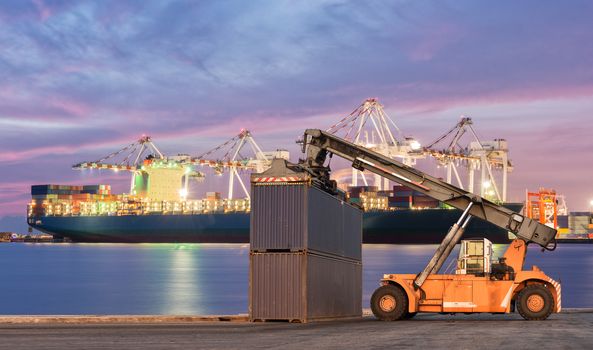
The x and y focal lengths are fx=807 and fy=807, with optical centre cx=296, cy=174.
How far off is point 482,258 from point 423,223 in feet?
431

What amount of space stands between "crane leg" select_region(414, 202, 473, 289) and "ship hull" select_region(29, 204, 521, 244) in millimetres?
124841

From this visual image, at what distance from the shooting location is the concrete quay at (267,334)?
18047mm

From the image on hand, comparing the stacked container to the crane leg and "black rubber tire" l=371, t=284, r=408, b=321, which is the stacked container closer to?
"black rubber tire" l=371, t=284, r=408, b=321

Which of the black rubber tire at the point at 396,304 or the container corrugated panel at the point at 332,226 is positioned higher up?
the container corrugated panel at the point at 332,226

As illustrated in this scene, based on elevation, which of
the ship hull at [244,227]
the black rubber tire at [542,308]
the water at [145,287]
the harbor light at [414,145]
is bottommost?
the water at [145,287]

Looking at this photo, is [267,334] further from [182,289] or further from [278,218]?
[182,289]

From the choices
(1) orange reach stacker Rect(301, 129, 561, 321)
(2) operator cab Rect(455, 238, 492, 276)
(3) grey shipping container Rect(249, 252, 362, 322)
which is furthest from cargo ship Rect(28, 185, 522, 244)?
(3) grey shipping container Rect(249, 252, 362, 322)

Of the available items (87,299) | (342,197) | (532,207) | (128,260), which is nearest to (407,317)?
(342,197)

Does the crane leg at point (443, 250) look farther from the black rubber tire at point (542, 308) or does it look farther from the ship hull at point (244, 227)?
the ship hull at point (244, 227)

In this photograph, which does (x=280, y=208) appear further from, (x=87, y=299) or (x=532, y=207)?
(x=532, y=207)

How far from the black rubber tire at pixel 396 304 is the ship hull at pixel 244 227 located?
416 feet

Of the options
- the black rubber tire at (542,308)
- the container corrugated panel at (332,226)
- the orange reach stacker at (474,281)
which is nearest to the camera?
the black rubber tire at (542,308)

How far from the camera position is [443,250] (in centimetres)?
2808

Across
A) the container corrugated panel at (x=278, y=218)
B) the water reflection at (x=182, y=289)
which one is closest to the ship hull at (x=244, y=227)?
the water reflection at (x=182, y=289)
